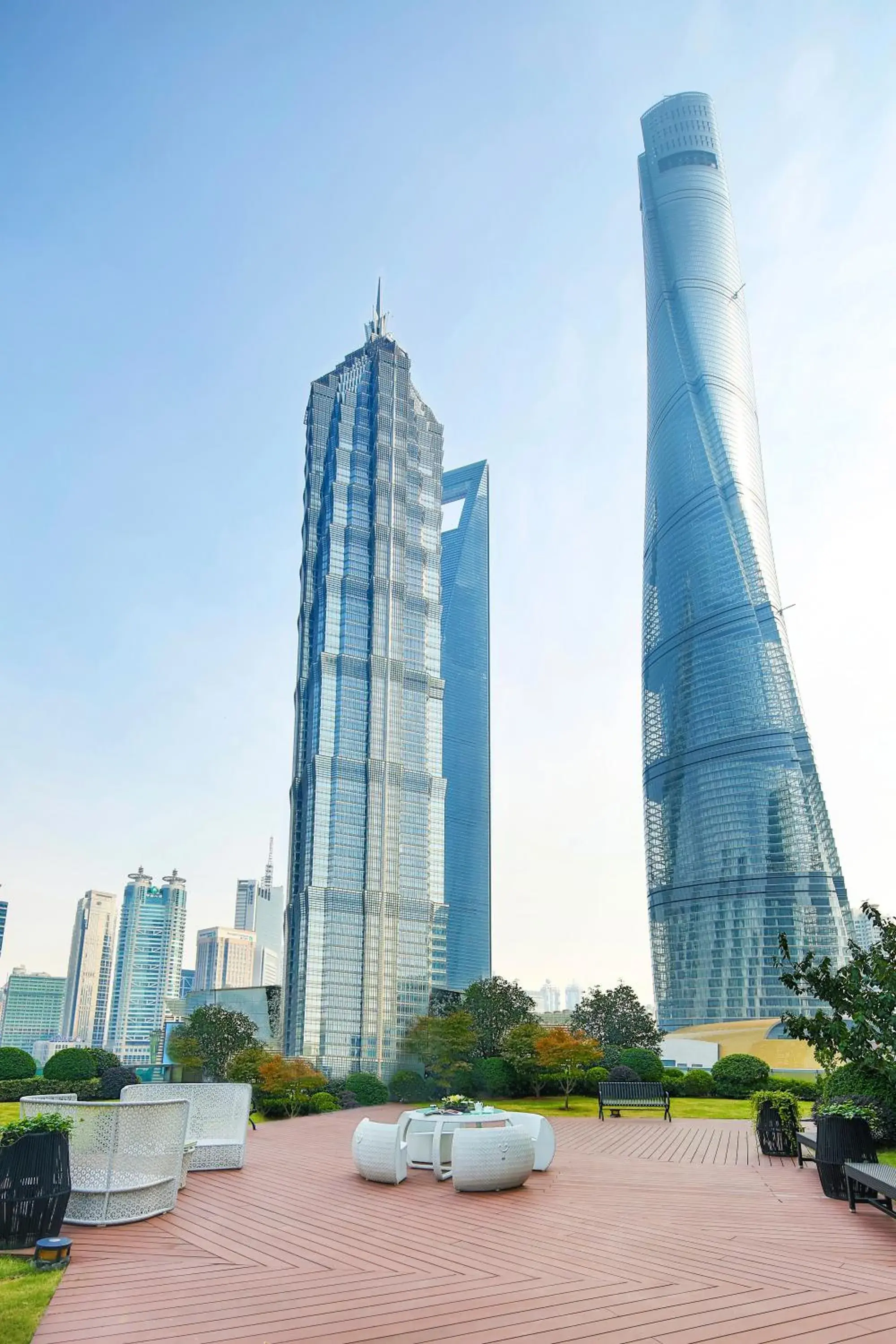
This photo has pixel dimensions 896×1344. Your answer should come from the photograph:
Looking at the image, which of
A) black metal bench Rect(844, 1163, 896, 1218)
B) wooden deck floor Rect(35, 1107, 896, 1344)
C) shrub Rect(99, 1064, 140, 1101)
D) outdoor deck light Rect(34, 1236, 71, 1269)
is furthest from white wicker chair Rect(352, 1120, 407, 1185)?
shrub Rect(99, 1064, 140, 1101)

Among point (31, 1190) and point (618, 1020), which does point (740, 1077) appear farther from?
point (31, 1190)

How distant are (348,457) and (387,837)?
3017 cm

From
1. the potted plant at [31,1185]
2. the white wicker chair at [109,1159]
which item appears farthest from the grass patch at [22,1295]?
the white wicker chair at [109,1159]

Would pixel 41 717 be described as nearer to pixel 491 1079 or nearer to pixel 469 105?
pixel 491 1079

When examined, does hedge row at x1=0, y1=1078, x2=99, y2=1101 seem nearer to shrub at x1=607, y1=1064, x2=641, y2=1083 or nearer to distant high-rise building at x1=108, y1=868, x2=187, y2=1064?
shrub at x1=607, y1=1064, x2=641, y2=1083

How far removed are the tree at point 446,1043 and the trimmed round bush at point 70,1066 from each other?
1135 centimetres

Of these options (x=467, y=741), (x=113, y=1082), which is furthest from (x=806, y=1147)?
(x=467, y=741)

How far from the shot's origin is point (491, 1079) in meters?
27.5

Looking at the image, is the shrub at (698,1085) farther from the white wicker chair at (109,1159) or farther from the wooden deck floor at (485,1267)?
the white wicker chair at (109,1159)

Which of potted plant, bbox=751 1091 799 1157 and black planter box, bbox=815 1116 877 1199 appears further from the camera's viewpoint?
potted plant, bbox=751 1091 799 1157

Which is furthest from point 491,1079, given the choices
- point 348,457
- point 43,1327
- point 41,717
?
point 348,457

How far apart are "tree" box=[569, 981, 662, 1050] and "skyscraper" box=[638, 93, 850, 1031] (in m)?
49.2

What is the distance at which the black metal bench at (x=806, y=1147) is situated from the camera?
32.1 feet

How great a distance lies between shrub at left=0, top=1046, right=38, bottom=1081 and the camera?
2347cm
